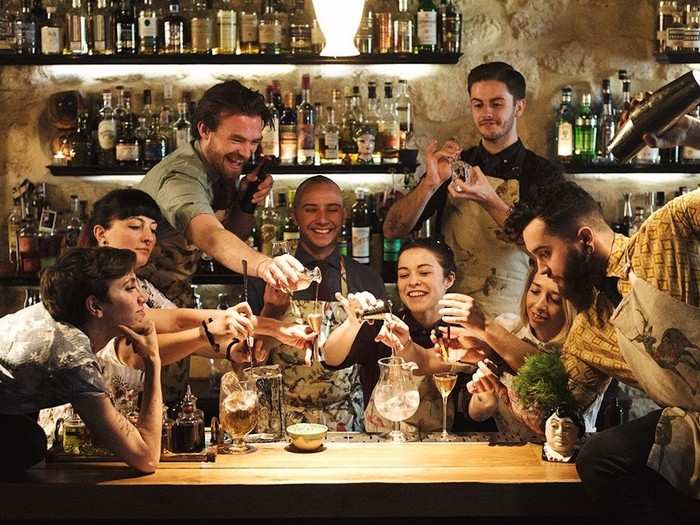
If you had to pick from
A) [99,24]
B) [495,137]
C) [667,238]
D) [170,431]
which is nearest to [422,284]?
[495,137]

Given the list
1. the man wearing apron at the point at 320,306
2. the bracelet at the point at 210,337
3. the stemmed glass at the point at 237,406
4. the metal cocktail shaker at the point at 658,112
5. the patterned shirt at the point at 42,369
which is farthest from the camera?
the man wearing apron at the point at 320,306

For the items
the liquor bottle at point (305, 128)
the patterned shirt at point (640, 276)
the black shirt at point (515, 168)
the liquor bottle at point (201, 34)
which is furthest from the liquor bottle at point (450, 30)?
the patterned shirt at point (640, 276)

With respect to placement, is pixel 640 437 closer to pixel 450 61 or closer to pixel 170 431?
pixel 170 431

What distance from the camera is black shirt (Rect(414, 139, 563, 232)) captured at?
14.4 ft

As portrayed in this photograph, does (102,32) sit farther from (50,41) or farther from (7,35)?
(7,35)

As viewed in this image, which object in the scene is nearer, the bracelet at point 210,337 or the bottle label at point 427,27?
the bracelet at point 210,337

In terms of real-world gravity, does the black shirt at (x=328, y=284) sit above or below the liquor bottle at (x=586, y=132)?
below

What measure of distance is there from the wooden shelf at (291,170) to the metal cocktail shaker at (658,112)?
227 cm

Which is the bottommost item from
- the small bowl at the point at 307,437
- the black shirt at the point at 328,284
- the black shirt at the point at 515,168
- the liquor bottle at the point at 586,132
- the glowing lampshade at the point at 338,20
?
the small bowl at the point at 307,437

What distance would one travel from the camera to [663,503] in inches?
97.8

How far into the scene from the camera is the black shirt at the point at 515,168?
4375mm

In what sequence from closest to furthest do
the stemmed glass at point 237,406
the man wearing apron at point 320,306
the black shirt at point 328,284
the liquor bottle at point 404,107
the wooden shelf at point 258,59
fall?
1. the stemmed glass at point 237,406
2. the man wearing apron at point 320,306
3. the black shirt at point 328,284
4. the wooden shelf at point 258,59
5. the liquor bottle at point 404,107

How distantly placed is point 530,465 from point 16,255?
2941mm

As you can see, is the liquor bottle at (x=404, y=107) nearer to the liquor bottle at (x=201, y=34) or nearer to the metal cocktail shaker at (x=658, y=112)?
the liquor bottle at (x=201, y=34)
